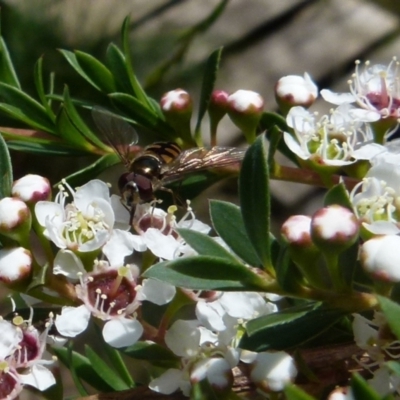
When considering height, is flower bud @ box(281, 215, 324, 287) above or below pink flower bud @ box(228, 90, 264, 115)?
above

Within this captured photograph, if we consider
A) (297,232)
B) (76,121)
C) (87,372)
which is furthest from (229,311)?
(76,121)

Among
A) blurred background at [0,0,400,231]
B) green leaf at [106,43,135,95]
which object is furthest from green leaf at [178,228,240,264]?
blurred background at [0,0,400,231]

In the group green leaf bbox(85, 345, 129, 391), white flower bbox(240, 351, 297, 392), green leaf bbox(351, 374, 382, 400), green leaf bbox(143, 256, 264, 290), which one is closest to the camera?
green leaf bbox(351, 374, 382, 400)

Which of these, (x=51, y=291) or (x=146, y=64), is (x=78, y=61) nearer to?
(x=51, y=291)

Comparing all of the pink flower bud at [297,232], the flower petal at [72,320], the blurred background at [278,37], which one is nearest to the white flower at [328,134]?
the pink flower bud at [297,232]

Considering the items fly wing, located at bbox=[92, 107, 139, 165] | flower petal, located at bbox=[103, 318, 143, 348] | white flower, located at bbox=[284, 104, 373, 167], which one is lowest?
flower petal, located at bbox=[103, 318, 143, 348]

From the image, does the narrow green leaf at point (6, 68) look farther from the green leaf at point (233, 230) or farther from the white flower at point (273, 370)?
the white flower at point (273, 370)

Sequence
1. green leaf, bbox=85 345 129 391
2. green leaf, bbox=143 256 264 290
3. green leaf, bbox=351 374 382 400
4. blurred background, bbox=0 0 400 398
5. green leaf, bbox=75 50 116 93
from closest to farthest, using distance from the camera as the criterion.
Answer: green leaf, bbox=351 374 382 400 < green leaf, bbox=143 256 264 290 < green leaf, bbox=85 345 129 391 < green leaf, bbox=75 50 116 93 < blurred background, bbox=0 0 400 398

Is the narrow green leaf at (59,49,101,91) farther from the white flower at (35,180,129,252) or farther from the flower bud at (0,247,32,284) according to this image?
the flower bud at (0,247,32,284)
